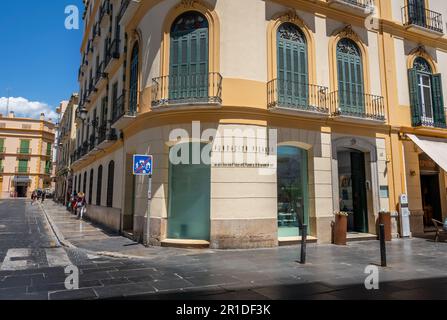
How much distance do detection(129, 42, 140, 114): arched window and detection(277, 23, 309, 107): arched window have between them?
5.32 m

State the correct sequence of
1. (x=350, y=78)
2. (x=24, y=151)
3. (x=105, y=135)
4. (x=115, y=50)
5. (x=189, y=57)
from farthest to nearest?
(x=24, y=151) < (x=105, y=135) < (x=115, y=50) < (x=350, y=78) < (x=189, y=57)

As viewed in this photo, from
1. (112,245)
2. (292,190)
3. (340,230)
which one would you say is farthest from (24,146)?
(340,230)

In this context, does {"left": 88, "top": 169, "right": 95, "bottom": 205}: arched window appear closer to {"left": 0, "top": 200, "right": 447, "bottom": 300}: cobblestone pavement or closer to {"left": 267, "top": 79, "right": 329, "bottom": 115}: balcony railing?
{"left": 0, "top": 200, "right": 447, "bottom": 300}: cobblestone pavement

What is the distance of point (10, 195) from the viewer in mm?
58625

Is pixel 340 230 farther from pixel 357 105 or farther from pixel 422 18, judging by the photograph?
pixel 422 18

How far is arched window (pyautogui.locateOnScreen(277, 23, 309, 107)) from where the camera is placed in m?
11.6

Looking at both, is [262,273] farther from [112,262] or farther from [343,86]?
[343,86]

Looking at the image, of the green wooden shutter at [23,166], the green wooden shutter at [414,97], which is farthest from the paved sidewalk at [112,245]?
the green wooden shutter at [23,166]

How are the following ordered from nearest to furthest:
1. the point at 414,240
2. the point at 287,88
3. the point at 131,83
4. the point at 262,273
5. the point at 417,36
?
the point at 262,273 → the point at 287,88 → the point at 414,240 → the point at 131,83 → the point at 417,36

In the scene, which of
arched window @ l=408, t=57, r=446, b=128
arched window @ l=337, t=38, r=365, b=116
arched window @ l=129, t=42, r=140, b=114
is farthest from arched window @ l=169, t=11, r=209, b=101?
arched window @ l=408, t=57, r=446, b=128

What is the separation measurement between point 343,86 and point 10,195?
62.2 meters

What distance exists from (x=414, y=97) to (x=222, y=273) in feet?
39.2

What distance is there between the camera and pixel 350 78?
519 inches
